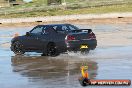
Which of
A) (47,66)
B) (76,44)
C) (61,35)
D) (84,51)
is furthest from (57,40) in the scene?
(47,66)

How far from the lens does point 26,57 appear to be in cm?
2277

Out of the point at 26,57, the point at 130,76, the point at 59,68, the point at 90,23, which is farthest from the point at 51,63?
the point at 90,23

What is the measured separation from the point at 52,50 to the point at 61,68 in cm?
464

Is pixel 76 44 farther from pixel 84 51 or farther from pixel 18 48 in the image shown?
pixel 18 48

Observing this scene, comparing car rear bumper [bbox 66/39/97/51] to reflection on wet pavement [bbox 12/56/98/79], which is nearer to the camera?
reflection on wet pavement [bbox 12/56/98/79]

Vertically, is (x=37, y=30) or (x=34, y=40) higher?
(x=37, y=30)

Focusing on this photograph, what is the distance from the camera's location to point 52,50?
22.4 meters

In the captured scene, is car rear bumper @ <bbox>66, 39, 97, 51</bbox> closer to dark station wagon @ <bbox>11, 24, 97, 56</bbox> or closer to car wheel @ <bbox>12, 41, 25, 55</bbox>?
dark station wagon @ <bbox>11, 24, 97, 56</bbox>

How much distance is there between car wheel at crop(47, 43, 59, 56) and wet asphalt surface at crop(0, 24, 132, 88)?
1.17ft

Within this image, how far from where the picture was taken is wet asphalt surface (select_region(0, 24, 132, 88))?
14469 mm

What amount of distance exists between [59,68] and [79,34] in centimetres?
429

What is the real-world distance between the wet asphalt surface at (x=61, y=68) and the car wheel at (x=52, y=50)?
0.36 meters

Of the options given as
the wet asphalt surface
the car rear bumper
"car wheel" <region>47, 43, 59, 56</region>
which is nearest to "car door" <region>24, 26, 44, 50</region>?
the wet asphalt surface

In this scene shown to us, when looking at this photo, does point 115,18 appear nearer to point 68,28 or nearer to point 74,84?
point 68,28
